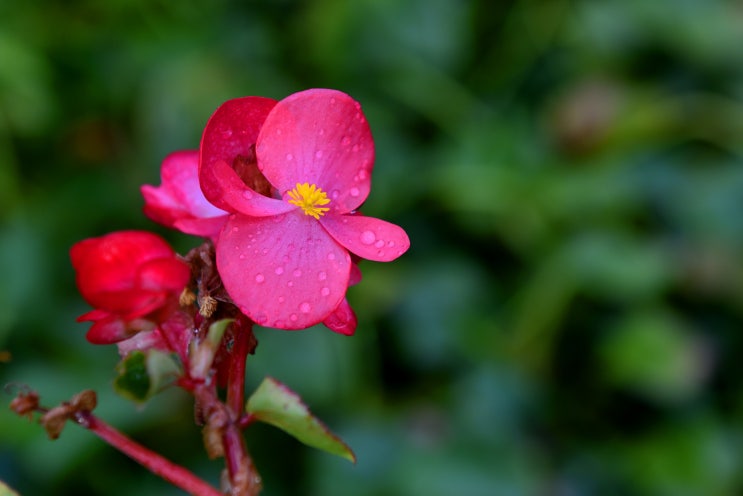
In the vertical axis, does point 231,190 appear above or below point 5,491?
above

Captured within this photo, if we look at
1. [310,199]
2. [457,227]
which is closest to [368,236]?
[310,199]

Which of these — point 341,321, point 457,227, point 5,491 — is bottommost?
point 5,491

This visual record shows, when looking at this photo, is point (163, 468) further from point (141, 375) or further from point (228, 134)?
point (228, 134)

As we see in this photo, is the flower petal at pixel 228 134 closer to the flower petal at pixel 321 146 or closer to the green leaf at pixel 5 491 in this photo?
the flower petal at pixel 321 146

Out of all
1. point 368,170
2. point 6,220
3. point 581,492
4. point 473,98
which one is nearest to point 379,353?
point 581,492

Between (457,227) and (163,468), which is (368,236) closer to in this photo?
(163,468)

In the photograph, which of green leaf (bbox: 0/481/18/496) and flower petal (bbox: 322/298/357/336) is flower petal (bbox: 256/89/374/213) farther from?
green leaf (bbox: 0/481/18/496)

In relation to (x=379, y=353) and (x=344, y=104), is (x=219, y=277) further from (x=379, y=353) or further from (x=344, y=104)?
(x=379, y=353)

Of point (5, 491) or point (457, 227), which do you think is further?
point (457, 227)

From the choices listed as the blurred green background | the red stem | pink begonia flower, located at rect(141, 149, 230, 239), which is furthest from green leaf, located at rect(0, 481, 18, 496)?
the blurred green background

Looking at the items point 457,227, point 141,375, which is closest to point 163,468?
point 141,375
